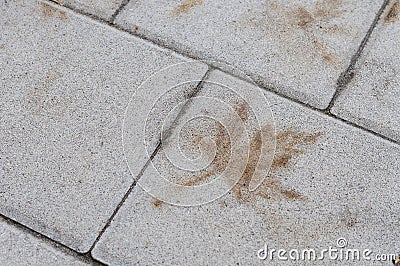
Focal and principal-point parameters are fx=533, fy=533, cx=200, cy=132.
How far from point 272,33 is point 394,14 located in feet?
2.01

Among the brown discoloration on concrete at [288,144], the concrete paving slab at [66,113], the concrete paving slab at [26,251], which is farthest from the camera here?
the brown discoloration on concrete at [288,144]

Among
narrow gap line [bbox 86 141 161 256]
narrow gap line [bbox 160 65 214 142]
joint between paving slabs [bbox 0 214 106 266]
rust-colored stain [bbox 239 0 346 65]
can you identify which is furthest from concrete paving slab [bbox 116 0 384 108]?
joint between paving slabs [bbox 0 214 106 266]

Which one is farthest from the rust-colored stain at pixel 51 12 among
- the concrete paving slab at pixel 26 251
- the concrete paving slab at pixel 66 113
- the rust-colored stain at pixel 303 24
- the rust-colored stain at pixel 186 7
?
the concrete paving slab at pixel 26 251

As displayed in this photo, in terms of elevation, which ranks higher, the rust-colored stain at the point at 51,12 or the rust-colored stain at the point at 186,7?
the rust-colored stain at the point at 186,7

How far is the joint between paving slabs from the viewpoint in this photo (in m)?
1.92

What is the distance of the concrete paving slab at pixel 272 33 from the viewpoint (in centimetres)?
237

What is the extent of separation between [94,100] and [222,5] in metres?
0.81

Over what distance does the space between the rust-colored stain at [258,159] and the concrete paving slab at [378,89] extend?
213 mm

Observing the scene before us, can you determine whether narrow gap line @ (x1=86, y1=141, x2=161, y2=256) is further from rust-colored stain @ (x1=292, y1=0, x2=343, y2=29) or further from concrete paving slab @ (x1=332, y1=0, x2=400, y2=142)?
rust-colored stain @ (x1=292, y1=0, x2=343, y2=29)

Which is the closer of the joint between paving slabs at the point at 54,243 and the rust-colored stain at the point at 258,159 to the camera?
the joint between paving slabs at the point at 54,243

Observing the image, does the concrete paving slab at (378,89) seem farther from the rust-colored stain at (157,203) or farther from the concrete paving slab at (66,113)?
the rust-colored stain at (157,203)

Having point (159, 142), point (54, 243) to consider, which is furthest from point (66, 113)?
point (54, 243)

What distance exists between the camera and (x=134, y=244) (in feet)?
6.38

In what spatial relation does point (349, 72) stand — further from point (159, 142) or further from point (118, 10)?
point (118, 10)
